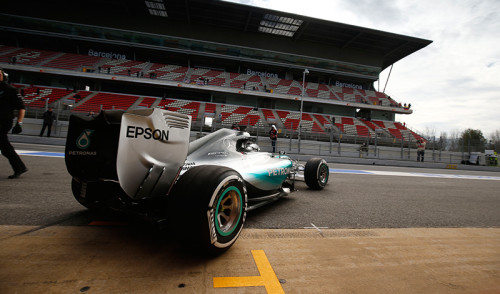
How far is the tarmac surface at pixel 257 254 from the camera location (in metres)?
1.40

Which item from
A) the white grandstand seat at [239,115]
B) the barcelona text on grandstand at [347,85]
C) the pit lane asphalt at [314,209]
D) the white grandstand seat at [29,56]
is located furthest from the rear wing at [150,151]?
the barcelona text on grandstand at [347,85]

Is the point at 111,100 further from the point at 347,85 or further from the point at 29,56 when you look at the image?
the point at 347,85

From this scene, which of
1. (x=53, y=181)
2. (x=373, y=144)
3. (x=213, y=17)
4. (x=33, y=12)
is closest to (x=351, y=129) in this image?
(x=373, y=144)

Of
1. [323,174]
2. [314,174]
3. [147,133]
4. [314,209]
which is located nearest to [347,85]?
[323,174]

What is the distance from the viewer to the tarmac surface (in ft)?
4.60

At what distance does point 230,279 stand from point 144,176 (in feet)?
3.07

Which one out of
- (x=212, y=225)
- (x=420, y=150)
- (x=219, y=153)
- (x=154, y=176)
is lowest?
(x=212, y=225)

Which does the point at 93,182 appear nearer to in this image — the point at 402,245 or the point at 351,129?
the point at 402,245

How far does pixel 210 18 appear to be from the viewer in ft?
88.5

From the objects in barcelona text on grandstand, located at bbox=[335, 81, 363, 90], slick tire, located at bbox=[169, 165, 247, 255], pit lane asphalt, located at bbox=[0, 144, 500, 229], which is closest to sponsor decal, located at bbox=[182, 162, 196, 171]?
slick tire, located at bbox=[169, 165, 247, 255]

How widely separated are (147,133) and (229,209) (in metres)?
0.91

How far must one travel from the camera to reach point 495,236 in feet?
8.59

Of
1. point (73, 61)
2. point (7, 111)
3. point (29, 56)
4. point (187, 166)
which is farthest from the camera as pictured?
point (73, 61)

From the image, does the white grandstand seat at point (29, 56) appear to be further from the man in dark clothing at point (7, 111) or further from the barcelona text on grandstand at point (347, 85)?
the barcelona text on grandstand at point (347, 85)
